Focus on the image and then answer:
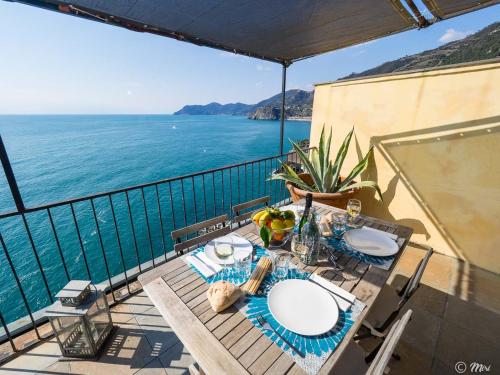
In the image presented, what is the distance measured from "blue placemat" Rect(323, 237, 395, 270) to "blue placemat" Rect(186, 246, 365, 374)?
15.0 inches

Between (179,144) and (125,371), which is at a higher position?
(125,371)

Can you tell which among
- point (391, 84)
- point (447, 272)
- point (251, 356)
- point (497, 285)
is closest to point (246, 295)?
point (251, 356)

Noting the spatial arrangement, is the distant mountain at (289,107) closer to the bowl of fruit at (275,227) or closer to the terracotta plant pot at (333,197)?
the terracotta plant pot at (333,197)

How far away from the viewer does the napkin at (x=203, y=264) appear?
3.99 ft

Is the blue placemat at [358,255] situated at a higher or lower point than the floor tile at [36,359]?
higher

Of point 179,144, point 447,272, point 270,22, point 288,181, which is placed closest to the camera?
point 270,22

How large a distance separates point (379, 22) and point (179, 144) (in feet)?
130

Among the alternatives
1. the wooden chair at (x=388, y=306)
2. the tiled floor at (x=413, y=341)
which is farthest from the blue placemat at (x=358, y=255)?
the tiled floor at (x=413, y=341)

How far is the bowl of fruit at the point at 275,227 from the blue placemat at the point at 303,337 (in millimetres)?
286

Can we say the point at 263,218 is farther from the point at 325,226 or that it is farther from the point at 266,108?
the point at 266,108

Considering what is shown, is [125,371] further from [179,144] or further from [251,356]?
[179,144]

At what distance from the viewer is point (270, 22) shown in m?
1.99

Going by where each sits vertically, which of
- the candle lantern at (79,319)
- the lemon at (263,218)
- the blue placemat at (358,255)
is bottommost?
the candle lantern at (79,319)

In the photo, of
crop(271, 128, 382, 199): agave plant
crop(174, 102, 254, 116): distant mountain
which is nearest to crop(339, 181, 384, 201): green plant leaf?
crop(271, 128, 382, 199): agave plant
